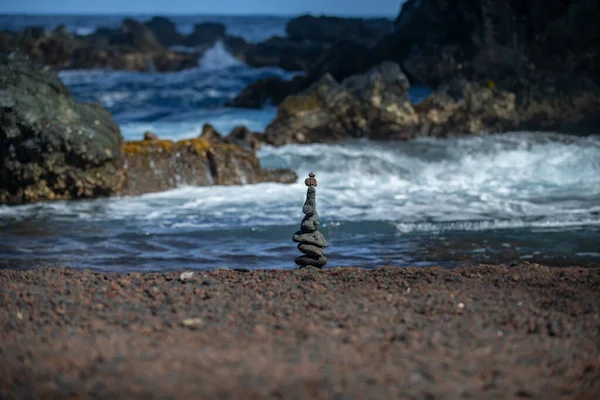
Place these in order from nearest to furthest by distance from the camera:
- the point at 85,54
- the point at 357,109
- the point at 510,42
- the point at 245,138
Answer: the point at 245,138 → the point at 357,109 → the point at 510,42 → the point at 85,54

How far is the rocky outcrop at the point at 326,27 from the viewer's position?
187ft

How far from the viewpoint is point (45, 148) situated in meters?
12.1

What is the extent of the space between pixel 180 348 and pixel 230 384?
69cm

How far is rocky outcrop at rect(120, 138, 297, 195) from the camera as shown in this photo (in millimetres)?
12914

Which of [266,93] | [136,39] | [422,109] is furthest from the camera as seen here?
[136,39]

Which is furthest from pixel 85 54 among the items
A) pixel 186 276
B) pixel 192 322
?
pixel 192 322

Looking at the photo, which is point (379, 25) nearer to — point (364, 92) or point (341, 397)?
point (364, 92)

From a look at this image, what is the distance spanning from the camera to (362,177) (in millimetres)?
14641

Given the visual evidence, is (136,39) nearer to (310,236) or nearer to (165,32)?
(165,32)

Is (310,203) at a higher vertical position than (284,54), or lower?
lower

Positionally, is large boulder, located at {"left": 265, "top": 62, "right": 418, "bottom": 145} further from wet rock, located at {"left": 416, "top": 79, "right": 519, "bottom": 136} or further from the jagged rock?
the jagged rock

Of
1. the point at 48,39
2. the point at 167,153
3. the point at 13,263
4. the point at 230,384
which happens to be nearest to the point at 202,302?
the point at 230,384

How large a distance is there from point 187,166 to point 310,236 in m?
6.52

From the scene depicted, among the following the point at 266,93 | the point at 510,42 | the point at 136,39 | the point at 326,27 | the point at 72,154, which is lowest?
the point at 72,154
